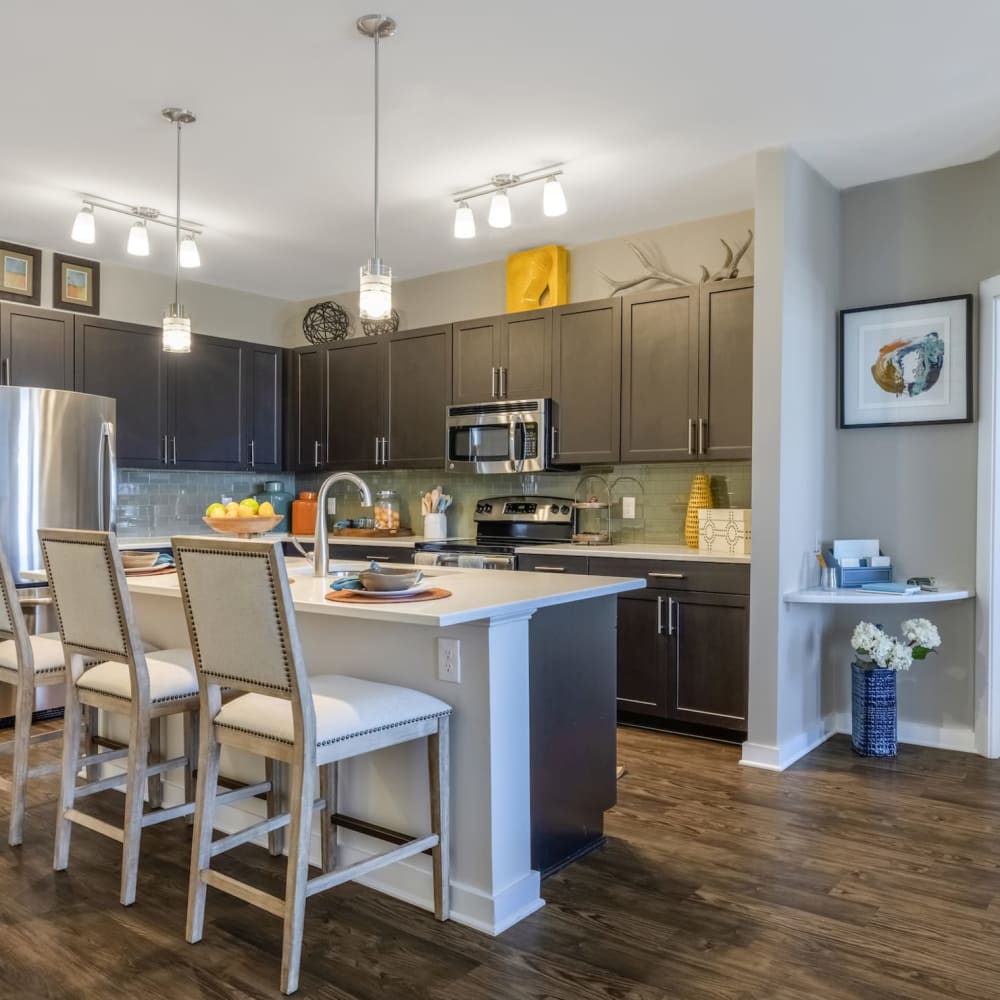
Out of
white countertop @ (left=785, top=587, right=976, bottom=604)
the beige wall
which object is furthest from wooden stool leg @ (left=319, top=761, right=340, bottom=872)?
the beige wall

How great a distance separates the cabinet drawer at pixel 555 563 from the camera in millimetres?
4352

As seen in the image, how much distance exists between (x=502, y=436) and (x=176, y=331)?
204cm

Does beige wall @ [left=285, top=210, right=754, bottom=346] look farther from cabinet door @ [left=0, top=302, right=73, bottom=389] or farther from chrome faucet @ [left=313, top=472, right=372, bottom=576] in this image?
chrome faucet @ [left=313, top=472, right=372, bottom=576]

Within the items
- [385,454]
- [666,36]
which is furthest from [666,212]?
[385,454]

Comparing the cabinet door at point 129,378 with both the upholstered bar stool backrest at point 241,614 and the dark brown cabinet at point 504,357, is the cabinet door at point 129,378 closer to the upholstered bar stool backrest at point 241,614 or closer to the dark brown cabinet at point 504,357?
the dark brown cabinet at point 504,357

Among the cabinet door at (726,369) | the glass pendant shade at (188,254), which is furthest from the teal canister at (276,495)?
the cabinet door at (726,369)

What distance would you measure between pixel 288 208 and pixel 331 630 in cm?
269

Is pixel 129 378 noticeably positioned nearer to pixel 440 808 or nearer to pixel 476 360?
pixel 476 360

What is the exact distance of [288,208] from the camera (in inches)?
174

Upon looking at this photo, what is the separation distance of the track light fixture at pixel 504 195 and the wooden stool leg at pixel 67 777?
8.46ft

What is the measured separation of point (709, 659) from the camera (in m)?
3.93

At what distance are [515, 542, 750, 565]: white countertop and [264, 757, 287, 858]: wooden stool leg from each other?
2081 millimetres

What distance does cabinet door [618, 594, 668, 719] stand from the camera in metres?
4.08

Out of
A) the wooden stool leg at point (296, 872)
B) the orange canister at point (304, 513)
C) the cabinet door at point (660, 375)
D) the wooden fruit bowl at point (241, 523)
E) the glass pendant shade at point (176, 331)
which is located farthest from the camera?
the orange canister at point (304, 513)
